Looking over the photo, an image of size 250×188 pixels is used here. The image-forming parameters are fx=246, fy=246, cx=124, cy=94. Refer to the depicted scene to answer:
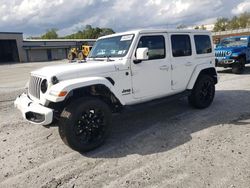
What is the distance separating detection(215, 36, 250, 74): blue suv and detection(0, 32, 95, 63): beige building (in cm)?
3539

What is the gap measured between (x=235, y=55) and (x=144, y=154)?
9617 mm

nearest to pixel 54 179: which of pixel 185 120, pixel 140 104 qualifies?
pixel 140 104

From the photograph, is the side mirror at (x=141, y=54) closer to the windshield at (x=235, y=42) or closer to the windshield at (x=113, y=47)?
the windshield at (x=113, y=47)

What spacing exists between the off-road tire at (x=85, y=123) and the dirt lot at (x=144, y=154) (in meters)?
0.21

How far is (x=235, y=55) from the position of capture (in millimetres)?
11820

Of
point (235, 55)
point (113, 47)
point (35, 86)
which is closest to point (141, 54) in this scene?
point (113, 47)

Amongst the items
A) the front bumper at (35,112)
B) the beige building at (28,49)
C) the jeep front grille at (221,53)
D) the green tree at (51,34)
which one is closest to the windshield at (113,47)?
the front bumper at (35,112)

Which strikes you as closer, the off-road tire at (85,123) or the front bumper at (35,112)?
the front bumper at (35,112)

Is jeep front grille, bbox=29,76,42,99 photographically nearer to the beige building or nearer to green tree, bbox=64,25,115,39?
the beige building

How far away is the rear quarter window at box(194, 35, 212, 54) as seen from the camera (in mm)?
6214

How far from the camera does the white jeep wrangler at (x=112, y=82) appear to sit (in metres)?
4.02

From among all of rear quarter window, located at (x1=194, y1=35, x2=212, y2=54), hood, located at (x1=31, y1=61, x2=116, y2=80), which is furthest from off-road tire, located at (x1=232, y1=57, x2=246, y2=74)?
hood, located at (x1=31, y1=61, x2=116, y2=80)

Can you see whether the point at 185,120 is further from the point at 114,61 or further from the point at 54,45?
the point at 54,45

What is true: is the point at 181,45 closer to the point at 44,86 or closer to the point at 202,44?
the point at 202,44
